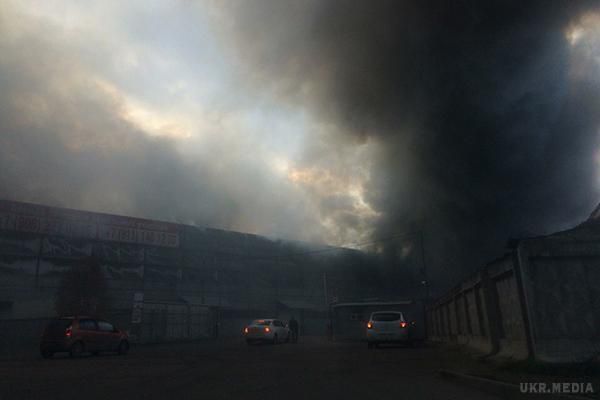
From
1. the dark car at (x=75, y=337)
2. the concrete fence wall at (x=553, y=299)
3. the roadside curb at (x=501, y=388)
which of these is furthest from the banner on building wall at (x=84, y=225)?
the roadside curb at (x=501, y=388)

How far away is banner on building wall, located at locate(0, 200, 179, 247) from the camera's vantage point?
39406 millimetres

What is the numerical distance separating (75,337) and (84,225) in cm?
2983

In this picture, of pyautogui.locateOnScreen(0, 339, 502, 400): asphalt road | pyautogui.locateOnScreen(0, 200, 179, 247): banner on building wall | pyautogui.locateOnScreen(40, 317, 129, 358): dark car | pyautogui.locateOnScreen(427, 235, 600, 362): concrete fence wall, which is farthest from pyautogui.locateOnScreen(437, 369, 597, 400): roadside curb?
pyautogui.locateOnScreen(0, 200, 179, 247): banner on building wall

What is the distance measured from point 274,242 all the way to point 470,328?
147ft

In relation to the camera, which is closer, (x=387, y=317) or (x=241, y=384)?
(x=241, y=384)

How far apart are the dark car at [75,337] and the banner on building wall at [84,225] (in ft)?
89.9

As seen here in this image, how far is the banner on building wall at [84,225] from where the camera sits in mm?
39406

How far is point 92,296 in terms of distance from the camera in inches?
1378

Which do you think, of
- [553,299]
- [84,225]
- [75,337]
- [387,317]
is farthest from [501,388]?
[84,225]

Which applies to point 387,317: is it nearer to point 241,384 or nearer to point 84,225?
point 241,384

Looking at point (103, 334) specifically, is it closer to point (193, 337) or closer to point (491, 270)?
point (491, 270)

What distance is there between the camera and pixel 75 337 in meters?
16.3

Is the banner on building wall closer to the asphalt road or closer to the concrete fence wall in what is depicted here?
the asphalt road

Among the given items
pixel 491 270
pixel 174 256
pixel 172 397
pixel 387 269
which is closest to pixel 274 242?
pixel 174 256
